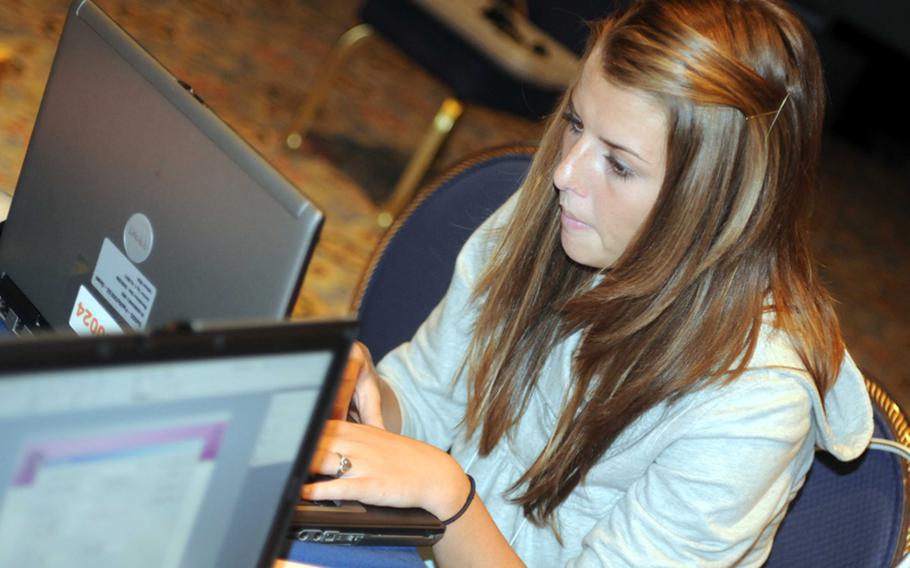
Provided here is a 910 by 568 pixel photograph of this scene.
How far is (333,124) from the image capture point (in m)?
3.77

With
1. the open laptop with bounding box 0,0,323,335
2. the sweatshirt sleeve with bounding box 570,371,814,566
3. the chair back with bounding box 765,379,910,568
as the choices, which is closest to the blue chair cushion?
the chair back with bounding box 765,379,910,568

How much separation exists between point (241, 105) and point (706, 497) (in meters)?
2.68

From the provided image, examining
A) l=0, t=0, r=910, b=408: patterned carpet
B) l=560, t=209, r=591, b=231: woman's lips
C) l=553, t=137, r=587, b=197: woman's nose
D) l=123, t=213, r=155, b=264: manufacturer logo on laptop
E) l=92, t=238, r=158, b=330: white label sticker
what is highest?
l=553, t=137, r=587, b=197: woman's nose

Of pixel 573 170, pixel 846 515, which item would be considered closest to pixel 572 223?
pixel 573 170

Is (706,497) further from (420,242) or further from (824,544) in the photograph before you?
(420,242)

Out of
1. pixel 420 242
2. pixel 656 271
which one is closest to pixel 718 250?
pixel 656 271

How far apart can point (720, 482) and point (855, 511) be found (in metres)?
0.23

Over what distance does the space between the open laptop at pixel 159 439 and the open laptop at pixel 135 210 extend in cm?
18

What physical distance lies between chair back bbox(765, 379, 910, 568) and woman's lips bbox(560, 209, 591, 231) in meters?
0.38

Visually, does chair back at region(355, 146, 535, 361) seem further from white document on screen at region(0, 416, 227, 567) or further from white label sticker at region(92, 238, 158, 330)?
white document on screen at region(0, 416, 227, 567)

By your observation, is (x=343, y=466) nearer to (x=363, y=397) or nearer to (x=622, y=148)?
(x=363, y=397)

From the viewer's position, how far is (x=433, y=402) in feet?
4.79

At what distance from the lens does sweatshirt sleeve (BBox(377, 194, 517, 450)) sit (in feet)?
4.66

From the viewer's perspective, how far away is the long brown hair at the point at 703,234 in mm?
1120
